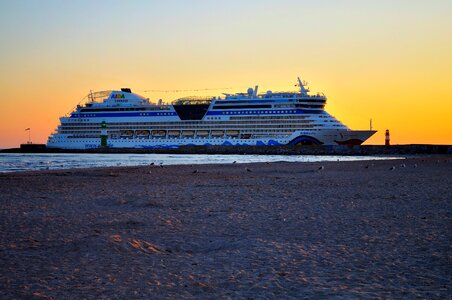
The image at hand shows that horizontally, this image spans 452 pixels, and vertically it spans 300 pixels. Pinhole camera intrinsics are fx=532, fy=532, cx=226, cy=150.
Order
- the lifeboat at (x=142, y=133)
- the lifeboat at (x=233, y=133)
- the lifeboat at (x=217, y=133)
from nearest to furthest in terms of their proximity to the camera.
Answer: the lifeboat at (x=233, y=133)
the lifeboat at (x=217, y=133)
the lifeboat at (x=142, y=133)

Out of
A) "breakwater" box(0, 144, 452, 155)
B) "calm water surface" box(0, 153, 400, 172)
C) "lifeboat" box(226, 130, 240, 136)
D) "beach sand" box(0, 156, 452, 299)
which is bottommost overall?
"beach sand" box(0, 156, 452, 299)

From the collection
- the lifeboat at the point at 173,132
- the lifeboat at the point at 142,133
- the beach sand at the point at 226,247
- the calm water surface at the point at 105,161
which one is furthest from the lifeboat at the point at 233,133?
the beach sand at the point at 226,247

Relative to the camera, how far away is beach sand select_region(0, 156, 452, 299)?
4844 millimetres

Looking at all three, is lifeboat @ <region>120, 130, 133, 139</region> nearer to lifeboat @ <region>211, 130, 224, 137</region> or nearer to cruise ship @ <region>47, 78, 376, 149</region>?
cruise ship @ <region>47, 78, 376, 149</region>

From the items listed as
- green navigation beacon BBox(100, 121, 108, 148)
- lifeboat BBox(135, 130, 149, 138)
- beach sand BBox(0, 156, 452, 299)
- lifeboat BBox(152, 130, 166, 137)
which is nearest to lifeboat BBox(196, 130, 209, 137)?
lifeboat BBox(152, 130, 166, 137)

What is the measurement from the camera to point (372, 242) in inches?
268

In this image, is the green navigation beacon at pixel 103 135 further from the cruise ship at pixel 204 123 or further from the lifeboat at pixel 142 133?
the lifeboat at pixel 142 133

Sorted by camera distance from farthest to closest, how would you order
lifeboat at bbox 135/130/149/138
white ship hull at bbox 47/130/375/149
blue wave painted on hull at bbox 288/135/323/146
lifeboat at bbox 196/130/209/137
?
lifeboat at bbox 135/130/149/138 → lifeboat at bbox 196/130/209/137 → blue wave painted on hull at bbox 288/135/323/146 → white ship hull at bbox 47/130/375/149

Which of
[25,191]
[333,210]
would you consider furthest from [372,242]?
[25,191]

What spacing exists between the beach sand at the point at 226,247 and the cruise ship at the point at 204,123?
251 feet

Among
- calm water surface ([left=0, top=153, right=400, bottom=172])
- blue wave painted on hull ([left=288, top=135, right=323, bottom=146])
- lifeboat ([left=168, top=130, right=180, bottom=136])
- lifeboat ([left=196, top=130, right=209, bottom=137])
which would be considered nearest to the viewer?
calm water surface ([left=0, top=153, right=400, bottom=172])

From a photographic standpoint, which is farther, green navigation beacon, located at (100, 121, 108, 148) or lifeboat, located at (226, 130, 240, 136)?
green navigation beacon, located at (100, 121, 108, 148)

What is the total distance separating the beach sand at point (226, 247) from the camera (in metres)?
4.84

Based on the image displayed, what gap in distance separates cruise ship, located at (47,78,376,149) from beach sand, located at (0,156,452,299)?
76.5 m
